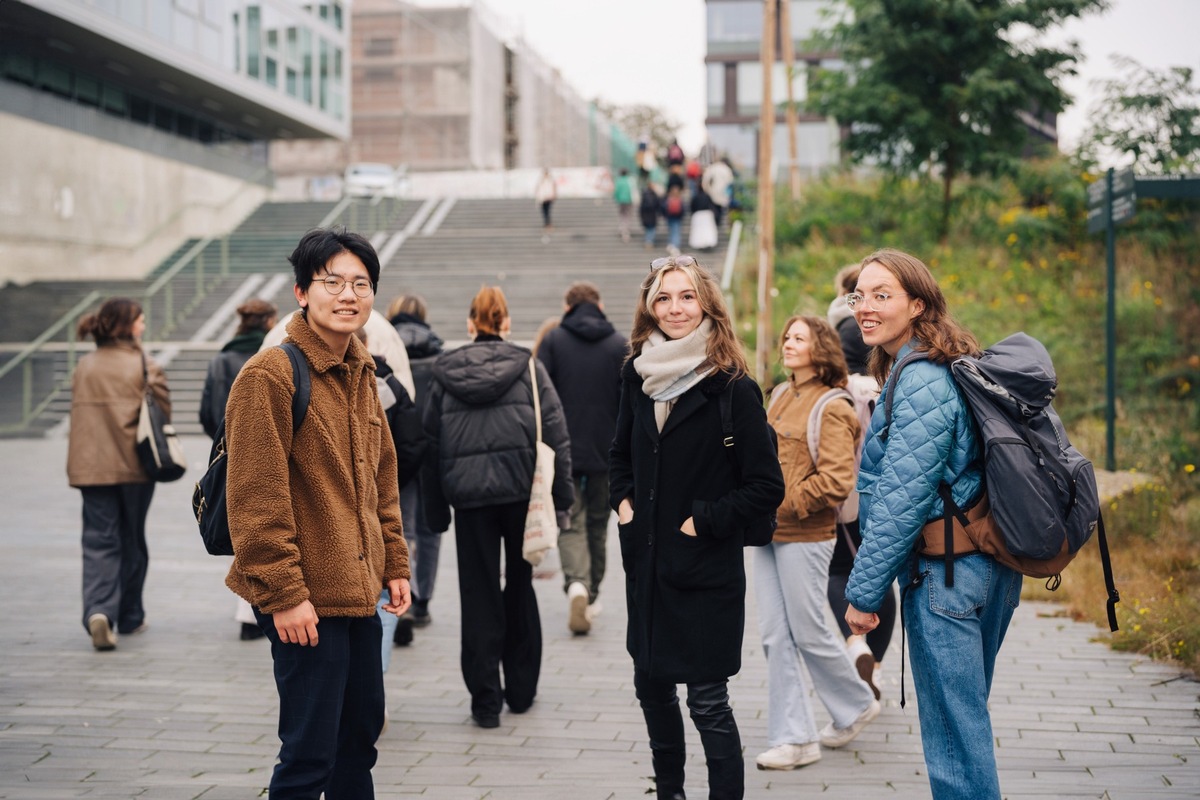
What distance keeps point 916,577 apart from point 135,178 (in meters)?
33.8

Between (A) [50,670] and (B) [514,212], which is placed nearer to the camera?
(A) [50,670]

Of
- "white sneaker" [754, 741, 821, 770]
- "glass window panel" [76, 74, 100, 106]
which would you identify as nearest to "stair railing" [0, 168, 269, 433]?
"glass window panel" [76, 74, 100, 106]

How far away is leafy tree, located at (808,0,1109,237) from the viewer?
2152cm

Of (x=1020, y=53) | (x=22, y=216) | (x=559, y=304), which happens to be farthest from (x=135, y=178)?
(x=1020, y=53)

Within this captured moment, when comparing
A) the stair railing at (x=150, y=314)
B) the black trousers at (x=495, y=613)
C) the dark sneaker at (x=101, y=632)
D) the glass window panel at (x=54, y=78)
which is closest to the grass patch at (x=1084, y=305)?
the black trousers at (x=495, y=613)

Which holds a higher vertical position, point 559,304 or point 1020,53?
point 1020,53

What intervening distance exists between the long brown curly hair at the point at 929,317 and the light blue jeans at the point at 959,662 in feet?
1.93

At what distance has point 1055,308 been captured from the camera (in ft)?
62.6

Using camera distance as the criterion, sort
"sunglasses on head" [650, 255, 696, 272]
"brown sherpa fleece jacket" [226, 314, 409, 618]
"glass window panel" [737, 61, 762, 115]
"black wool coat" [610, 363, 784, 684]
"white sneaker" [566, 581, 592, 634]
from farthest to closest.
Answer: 1. "glass window panel" [737, 61, 762, 115]
2. "white sneaker" [566, 581, 592, 634]
3. "sunglasses on head" [650, 255, 696, 272]
4. "black wool coat" [610, 363, 784, 684]
5. "brown sherpa fleece jacket" [226, 314, 409, 618]

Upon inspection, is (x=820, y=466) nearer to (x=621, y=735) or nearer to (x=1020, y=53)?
(x=621, y=735)

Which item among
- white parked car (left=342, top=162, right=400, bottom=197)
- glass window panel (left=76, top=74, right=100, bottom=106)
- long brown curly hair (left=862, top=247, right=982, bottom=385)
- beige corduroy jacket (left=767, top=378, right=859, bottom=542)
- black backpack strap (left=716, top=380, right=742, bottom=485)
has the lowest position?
beige corduroy jacket (left=767, top=378, right=859, bottom=542)

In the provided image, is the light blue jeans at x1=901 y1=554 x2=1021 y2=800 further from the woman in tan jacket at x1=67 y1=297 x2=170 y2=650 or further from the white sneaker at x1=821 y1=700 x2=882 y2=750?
the woman in tan jacket at x1=67 y1=297 x2=170 y2=650

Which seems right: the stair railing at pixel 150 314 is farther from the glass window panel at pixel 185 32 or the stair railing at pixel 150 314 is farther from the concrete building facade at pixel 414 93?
the concrete building facade at pixel 414 93

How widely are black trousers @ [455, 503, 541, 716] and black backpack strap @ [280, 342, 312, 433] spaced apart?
250 centimetres
